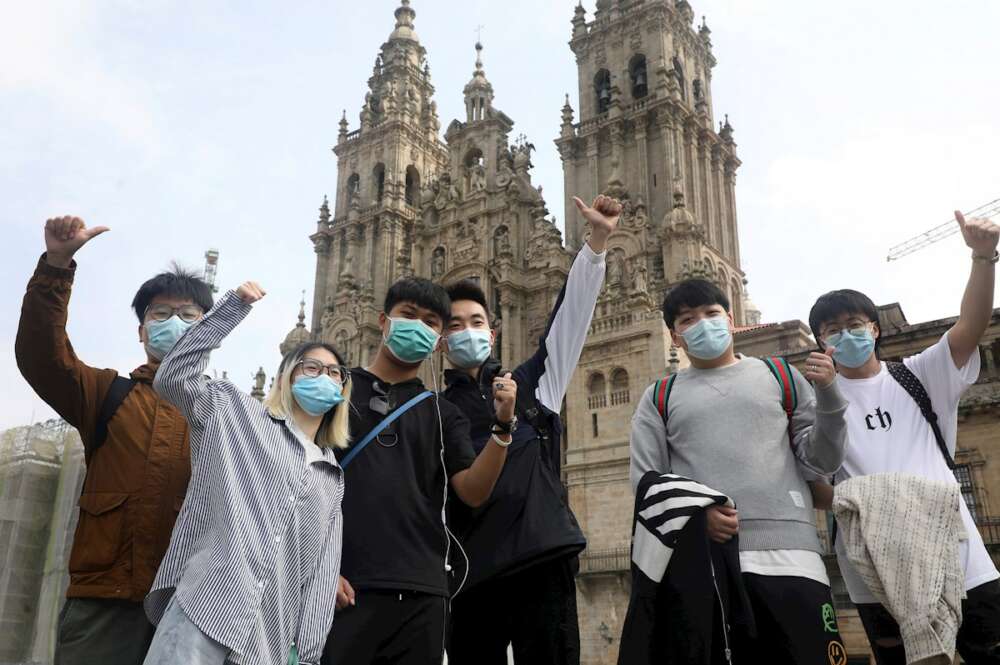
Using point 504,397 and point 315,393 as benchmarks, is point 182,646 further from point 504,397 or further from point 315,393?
point 504,397

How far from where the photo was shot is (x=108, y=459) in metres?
4.57

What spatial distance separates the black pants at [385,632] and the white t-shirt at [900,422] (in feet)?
7.86

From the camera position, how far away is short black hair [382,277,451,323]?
15.7 ft

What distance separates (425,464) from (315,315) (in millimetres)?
37019

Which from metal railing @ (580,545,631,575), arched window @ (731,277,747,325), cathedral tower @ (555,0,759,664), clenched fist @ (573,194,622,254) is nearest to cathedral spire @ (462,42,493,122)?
cathedral tower @ (555,0,759,664)

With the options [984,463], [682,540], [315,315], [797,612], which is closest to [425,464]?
[682,540]

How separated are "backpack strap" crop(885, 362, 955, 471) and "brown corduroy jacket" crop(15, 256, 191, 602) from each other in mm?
4371

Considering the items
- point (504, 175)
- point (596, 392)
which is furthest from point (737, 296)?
point (504, 175)

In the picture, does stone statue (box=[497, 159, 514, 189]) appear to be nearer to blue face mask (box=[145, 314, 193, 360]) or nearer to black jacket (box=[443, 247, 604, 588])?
black jacket (box=[443, 247, 604, 588])

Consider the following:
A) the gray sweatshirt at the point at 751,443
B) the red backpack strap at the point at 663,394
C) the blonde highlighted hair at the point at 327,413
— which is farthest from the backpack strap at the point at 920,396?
the blonde highlighted hair at the point at 327,413

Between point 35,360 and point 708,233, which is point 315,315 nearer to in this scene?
point 708,233

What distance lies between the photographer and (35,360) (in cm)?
445

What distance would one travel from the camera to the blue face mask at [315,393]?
4.18m

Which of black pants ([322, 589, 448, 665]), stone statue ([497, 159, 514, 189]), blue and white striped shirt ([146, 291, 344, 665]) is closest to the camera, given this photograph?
blue and white striped shirt ([146, 291, 344, 665])
